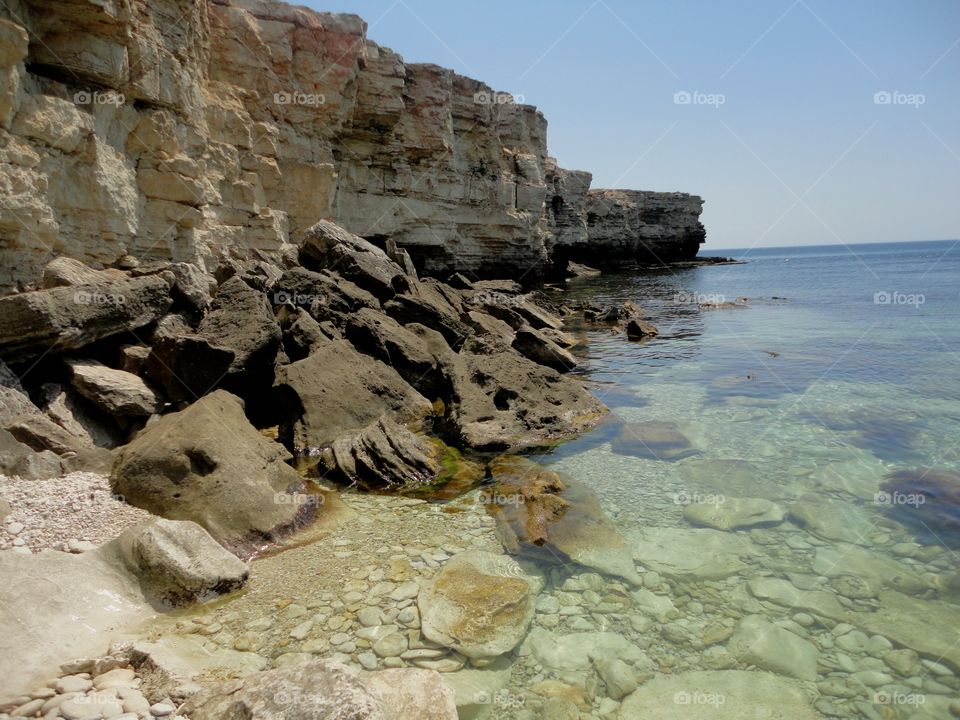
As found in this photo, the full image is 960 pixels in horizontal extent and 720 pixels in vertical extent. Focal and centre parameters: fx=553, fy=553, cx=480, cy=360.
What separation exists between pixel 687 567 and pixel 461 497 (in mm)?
2807

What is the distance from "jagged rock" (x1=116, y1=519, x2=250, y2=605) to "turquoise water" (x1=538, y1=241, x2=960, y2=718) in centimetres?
376

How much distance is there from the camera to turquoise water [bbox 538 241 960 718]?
454 centimetres

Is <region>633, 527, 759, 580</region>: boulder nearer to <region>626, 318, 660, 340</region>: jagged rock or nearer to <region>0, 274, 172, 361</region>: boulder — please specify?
<region>0, 274, 172, 361</region>: boulder

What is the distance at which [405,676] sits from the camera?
3828 millimetres

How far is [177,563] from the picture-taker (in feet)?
15.5

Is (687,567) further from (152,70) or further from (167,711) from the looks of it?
(152,70)
